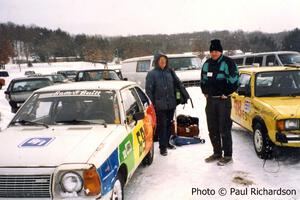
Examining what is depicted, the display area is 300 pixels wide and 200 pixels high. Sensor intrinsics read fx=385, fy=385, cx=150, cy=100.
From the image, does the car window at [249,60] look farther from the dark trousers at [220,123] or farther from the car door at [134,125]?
the car door at [134,125]

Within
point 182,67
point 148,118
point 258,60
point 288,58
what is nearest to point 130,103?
point 148,118

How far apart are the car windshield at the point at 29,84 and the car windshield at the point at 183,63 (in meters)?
5.65

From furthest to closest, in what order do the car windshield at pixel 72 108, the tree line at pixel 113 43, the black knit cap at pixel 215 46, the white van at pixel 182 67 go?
1. the tree line at pixel 113 43
2. the white van at pixel 182 67
3. the black knit cap at pixel 215 46
4. the car windshield at pixel 72 108

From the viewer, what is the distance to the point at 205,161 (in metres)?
6.73

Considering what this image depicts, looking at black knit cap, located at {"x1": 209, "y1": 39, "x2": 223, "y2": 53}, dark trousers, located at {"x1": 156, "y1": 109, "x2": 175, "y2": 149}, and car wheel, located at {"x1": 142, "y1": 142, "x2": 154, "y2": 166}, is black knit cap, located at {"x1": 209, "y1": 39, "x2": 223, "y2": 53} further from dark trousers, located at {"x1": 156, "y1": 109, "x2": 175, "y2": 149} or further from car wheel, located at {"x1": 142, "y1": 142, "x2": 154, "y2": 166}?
car wheel, located at {"x1": 142, "y1": 142, "x2": 154, "y2": 166}

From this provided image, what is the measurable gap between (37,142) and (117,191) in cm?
107

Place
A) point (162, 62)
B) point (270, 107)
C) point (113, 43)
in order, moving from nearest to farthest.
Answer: point (270, 107), point (162, 62), point (113, 43)

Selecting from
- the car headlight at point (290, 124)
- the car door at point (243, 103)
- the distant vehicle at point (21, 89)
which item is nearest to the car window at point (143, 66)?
the distant vehicle at point (21, 89)

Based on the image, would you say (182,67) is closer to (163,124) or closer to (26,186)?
(163,124)

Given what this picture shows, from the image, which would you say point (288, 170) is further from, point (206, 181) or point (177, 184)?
point (177, 184)

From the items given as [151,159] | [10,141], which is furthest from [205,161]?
[10,141]

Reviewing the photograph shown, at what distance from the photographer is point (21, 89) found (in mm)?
14922

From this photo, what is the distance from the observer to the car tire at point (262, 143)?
6550mm

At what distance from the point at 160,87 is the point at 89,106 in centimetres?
218
